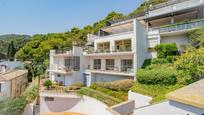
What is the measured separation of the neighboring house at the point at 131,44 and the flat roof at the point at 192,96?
57.5 feet

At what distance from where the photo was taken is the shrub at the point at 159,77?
60.5 feet

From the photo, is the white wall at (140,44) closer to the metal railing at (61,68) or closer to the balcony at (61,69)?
the balcony at (61,69)

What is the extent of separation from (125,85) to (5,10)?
15.1 meters

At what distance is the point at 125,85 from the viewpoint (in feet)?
77.8

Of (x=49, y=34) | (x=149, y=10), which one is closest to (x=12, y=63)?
(x=49, y=34)

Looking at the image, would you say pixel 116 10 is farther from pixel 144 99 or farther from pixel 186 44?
pixel 144 99

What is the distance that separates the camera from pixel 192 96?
712 centimetres

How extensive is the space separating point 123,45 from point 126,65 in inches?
114

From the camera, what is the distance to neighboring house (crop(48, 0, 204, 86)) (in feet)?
84.9

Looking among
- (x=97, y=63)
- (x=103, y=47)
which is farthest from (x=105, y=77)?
(x=103, y=47)

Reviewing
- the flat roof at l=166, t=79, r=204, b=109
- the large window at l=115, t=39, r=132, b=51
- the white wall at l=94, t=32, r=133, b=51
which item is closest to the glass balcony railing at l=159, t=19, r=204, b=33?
the white wall at l=94, t=32, r=133, b=51

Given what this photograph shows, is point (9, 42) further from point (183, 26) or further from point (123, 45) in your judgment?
point (183, 26)

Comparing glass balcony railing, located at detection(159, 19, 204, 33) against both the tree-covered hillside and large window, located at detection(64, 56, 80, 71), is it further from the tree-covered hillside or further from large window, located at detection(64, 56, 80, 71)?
the tree-covered hillside

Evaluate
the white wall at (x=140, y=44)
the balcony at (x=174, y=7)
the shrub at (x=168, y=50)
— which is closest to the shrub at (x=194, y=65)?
the shrub at (x=168, y=50)
